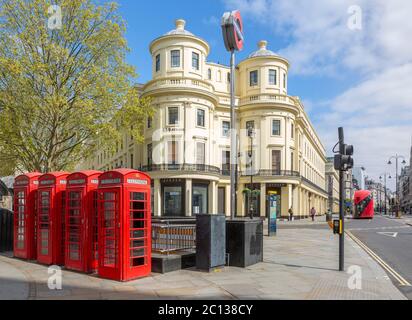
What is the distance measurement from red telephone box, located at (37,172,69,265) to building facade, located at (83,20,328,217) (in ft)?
88.9

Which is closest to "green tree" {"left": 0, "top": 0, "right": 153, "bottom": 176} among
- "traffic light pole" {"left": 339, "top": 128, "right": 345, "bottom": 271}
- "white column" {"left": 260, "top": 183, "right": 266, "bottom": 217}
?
"traffic light pole" {"left": 339, "top": 128, "right": 345, "bottom": 271}

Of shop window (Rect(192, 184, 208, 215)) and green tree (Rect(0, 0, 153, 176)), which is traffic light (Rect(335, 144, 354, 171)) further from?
shop window (Rect(192, 184, 208, 215))

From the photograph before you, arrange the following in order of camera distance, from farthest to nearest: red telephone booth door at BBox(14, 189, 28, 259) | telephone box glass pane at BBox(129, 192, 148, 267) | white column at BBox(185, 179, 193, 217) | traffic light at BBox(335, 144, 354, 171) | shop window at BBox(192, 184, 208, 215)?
shop window at BBox(192, 184, 208, 215), white column at BBox(185, 179, 193, 217), red telephone booth door at BBox(14, 189, 28, 259), traffic light at BBox(335, 144, 354, 171), telephone box glass pane at BBox(129, 192, 148, 267)

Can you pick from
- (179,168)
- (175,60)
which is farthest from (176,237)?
(175,60)

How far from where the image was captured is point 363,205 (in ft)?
179

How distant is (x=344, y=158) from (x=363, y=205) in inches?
1868

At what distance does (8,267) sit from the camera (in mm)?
10625

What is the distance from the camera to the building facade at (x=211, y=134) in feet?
136

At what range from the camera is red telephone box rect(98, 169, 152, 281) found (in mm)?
8891

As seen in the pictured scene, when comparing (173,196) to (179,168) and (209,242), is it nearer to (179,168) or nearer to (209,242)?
(179,168)

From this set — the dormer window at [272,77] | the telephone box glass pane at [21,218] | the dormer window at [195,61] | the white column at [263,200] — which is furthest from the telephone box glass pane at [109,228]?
the dormer window at [272,77]
